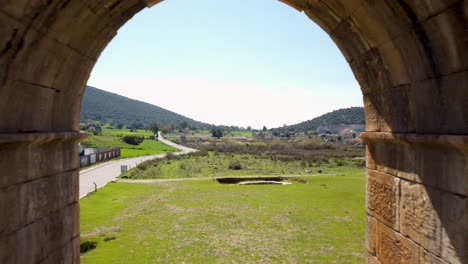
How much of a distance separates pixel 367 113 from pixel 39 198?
4214mm

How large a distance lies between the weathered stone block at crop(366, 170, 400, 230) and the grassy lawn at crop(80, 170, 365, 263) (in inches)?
322

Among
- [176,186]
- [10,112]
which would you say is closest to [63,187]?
[10,112]

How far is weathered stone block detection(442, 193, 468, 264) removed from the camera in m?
2.94

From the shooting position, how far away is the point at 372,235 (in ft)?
15.6

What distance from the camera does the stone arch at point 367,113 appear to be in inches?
119

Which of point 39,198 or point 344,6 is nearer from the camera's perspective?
point 39,198

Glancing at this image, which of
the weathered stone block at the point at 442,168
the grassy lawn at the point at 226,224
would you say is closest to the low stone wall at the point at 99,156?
the grassy lawn at the point at 226,224

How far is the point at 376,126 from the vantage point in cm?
451

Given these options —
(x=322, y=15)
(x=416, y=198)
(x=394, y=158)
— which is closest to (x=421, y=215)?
(x=416, y=198)

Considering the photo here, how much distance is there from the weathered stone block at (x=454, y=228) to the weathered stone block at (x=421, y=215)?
0.09m

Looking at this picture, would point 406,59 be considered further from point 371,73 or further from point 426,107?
point 371,73

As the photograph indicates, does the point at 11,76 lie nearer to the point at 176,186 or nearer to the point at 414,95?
the point at 414,95

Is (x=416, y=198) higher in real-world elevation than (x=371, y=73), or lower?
lower

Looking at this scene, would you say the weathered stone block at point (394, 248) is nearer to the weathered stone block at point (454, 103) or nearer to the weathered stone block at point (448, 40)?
the weathered stone block at point (454, 103)
